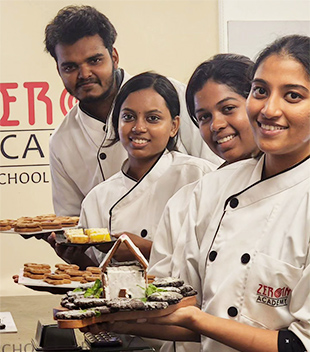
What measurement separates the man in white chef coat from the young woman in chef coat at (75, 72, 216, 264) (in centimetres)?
6

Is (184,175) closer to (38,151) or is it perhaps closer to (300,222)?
(38,151)

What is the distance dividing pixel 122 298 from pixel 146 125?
130 centimetres

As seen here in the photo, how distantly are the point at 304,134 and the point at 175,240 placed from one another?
0.65 m

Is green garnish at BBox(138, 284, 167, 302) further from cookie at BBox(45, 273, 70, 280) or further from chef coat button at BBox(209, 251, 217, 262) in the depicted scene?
cookie at BBox(45, 273, 70, 280)

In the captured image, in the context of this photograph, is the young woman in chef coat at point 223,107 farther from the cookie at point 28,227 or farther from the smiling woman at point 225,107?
the cookie at point 28,227

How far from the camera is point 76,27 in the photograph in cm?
310

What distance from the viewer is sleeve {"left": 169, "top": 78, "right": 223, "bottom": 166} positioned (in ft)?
9.64

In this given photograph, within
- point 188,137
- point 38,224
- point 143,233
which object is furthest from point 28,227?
point 188,137

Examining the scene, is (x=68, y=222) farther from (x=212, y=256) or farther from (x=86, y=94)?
(x=212, y=256)

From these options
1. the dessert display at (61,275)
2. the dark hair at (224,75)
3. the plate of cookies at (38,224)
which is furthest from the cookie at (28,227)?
the dark hair at (224,75)

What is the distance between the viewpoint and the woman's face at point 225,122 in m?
2.68

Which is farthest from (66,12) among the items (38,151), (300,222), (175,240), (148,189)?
(300,222)

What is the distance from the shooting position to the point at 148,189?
299 cm

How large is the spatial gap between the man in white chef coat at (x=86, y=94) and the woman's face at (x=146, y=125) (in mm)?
88
